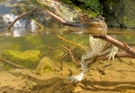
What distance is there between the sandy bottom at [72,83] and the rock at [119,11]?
585 cm

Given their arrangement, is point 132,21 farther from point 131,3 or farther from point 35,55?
point 35,55

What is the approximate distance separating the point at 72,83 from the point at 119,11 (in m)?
8.39

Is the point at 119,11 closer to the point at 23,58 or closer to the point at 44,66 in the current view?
the point at 23,58

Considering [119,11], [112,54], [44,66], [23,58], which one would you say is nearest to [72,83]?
[112,54]

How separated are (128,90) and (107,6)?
8728 millimetres

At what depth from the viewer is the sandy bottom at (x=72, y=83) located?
4.66 m

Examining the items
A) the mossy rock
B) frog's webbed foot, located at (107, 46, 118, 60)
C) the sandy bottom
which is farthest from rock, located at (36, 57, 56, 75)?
frog's webbed foot, located at (107, 46, 118, 60)

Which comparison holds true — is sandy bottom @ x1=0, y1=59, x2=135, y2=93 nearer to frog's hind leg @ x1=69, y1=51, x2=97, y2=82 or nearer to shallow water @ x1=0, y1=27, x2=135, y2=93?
shallow water @ x1=0, y1=27, x2=135, y2=93

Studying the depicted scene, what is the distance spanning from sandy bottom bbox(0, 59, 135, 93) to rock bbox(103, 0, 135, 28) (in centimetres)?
585

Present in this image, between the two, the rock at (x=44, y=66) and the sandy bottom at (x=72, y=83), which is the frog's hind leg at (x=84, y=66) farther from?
the rock at (x=44, y=66)

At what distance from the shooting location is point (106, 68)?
6.24 meters

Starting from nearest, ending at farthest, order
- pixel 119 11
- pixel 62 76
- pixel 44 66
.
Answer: pixel 62 76
pixel 44 66
pixel 119 11

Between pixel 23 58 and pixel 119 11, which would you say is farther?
pixel 119 11

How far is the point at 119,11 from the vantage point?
39.8ft
